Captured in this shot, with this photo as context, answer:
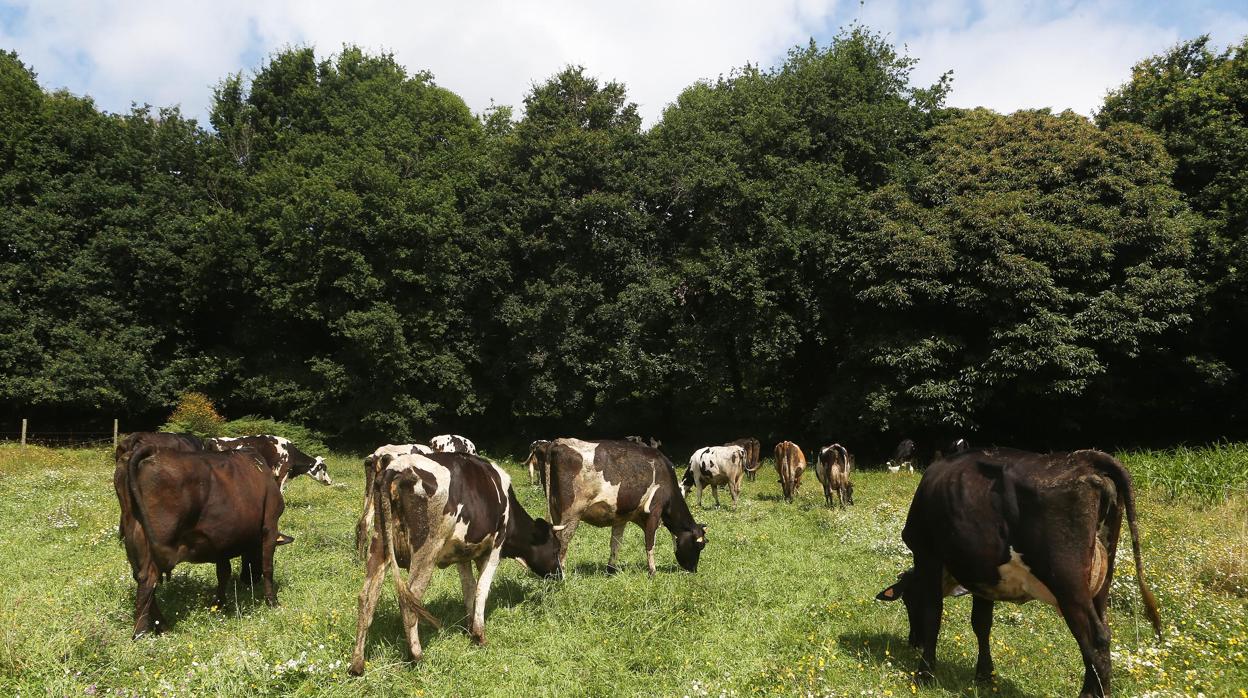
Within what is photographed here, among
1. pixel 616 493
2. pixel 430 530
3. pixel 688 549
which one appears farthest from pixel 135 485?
pixel 688 549

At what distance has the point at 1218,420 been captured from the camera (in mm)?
27375

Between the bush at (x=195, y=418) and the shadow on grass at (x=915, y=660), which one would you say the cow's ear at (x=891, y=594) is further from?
the bush at (x=195, y=418)

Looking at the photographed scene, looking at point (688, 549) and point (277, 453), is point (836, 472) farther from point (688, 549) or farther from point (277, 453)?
point (277, 453)

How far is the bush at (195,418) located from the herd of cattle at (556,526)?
18843 millimetres

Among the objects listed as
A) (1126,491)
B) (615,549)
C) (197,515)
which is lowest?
(615,549)

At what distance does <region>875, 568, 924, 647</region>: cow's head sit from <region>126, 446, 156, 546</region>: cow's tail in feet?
24.3

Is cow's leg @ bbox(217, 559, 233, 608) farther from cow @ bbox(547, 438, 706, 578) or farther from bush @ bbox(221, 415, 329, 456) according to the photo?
bush @ bbox(221, 415, 329, 456)

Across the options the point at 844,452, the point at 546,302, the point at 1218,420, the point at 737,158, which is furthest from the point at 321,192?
the point at 1218,420

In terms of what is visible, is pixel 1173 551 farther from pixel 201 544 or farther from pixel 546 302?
pixel 546 302

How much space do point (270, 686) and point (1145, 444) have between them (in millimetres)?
30781

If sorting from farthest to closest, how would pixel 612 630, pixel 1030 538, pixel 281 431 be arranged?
pixel 281 431
pixel 612 630
pixel 1030 538

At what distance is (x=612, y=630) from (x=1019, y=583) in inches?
154

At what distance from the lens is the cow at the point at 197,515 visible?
294 inches

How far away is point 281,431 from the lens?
94.1 feet
